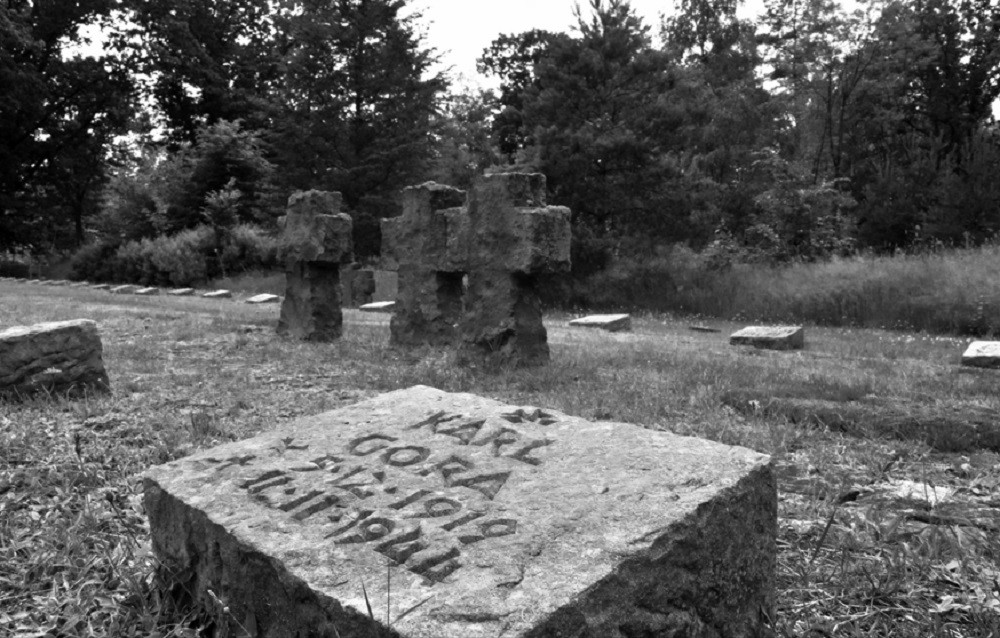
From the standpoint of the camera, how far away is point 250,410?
4695mm

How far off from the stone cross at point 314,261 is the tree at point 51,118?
26040 mm

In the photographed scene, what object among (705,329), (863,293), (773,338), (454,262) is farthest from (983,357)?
(863,293)

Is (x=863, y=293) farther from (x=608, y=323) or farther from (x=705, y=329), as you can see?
(x=608, y=323)

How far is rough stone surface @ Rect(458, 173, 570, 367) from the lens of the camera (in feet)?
21.1

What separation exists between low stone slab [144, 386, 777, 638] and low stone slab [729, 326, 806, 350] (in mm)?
6960

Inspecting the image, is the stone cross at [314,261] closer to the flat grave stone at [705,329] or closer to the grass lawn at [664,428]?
the grass lawn at [664,428]

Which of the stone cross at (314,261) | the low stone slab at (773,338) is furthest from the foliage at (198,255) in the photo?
the low stone slab at (773,338)

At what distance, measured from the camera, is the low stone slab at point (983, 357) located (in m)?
7.07

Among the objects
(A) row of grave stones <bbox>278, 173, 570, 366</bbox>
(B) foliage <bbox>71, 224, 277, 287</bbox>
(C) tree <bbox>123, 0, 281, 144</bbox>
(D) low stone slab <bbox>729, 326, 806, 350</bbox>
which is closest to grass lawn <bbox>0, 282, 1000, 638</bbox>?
(A) row of grave stones <bbox>278, 173, 570, 366</bbox>

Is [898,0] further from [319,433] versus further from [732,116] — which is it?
[319,433]

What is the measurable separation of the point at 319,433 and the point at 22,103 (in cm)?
3347

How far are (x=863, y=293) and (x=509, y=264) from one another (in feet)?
27.3

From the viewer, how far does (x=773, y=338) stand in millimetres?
8820

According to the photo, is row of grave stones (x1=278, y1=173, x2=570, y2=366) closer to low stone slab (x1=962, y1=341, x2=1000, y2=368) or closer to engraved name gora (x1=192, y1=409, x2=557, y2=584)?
engraved name gora (x1=192, y1=409, x2=557, y2=584)
